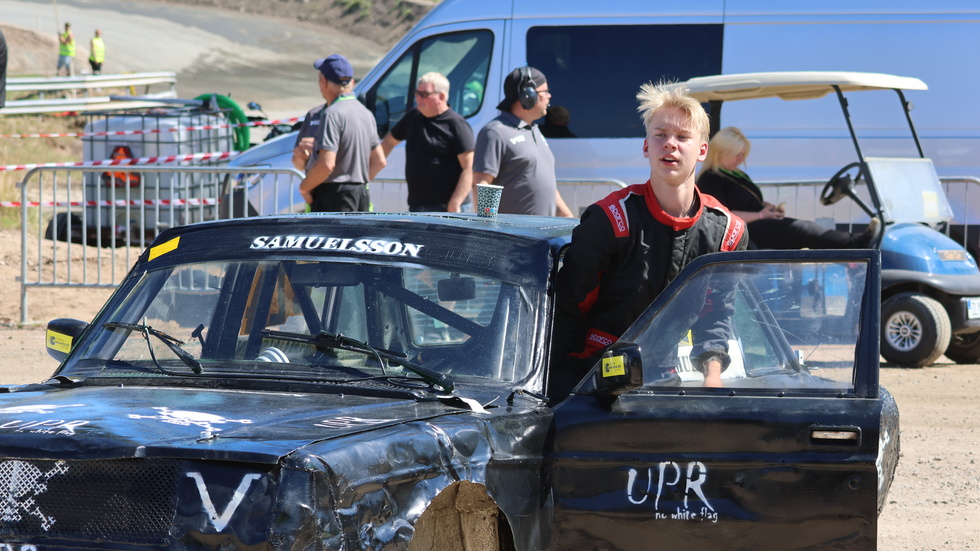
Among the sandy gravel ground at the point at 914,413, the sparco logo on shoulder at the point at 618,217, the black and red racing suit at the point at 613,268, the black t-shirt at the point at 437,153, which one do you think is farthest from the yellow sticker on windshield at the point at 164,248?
the black t-shirt at the point at 437,153

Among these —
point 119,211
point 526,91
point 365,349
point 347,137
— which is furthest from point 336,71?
point 119,211

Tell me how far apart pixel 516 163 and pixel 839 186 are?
3.37 metres

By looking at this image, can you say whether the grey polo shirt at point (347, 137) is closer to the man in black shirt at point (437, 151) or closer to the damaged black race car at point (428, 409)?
the man in black shirt at point (437, 151)

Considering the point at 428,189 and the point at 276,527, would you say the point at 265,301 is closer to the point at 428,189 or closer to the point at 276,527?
the point at 276,527

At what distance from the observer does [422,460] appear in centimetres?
289

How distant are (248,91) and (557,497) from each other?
36376mm

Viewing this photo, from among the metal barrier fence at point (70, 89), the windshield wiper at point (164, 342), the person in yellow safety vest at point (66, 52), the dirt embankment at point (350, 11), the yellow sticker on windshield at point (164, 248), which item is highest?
the dirt embankment at point (350, 11)

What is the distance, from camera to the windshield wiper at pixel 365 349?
135 inches

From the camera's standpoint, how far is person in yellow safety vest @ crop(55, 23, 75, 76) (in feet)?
115

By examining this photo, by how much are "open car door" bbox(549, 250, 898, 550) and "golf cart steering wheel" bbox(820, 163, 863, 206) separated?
6.55 meters

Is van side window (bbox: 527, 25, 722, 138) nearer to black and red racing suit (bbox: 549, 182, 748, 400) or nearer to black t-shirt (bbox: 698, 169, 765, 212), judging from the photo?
black t-shirt (bbox: 698, 169, 765, 212)

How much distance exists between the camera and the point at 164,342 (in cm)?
376

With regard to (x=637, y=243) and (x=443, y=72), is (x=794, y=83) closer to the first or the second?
(x=443, y=72)

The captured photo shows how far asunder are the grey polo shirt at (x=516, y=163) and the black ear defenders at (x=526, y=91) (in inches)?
5.6
